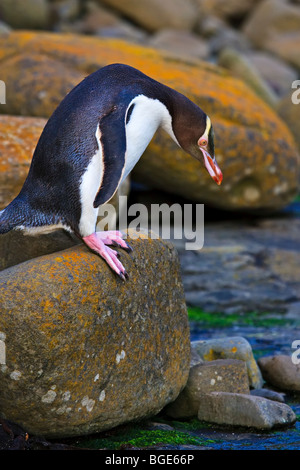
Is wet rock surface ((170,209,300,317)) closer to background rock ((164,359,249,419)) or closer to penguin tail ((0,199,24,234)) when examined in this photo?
background rock ((164,359,249,419))

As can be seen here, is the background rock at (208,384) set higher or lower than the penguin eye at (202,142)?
lower

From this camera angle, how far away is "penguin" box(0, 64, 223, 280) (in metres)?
3.54

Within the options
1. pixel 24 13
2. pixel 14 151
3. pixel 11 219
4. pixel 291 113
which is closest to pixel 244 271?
pixel 14 151

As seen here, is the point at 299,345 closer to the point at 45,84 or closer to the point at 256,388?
the point at 256,388

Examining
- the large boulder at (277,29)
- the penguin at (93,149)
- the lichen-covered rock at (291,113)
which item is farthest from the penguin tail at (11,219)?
the large boulder at (277,29)

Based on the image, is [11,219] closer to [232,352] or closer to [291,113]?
[232,352]

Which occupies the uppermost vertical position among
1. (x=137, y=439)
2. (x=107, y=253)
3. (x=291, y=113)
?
(x=291, y=113)

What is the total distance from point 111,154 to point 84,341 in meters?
0.88

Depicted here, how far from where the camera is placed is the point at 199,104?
7.31m

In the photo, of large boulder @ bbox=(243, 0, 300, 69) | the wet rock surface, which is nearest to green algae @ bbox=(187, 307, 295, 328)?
the wet rock surface

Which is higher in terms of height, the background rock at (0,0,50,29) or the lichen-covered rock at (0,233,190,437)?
the background rock at (0,0,50,29)

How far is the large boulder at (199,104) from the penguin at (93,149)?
3059 mm

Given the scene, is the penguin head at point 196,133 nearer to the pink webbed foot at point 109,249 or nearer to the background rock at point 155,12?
the pink webbed foot at point 109,249

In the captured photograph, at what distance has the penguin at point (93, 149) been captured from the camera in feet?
11.6
